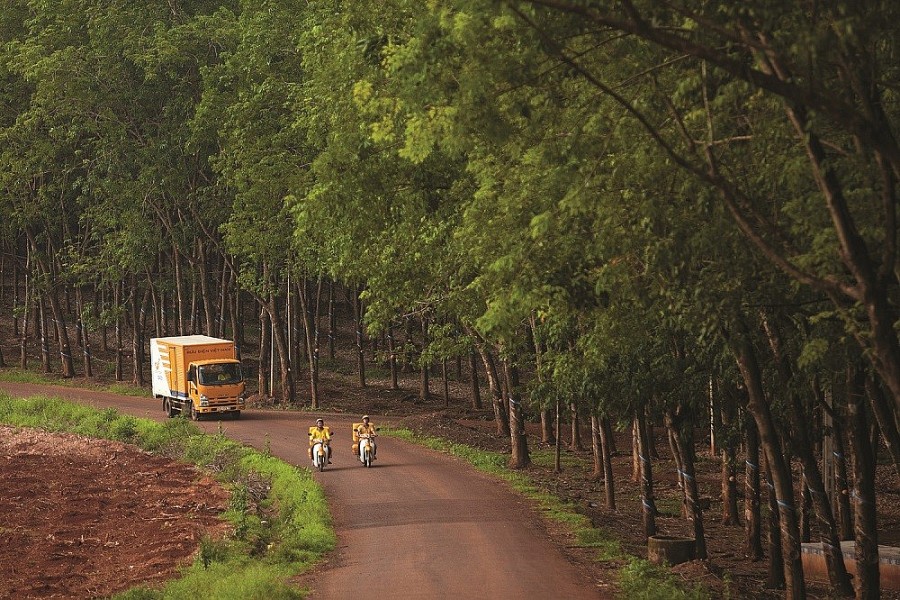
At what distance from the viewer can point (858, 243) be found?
38.4 ft

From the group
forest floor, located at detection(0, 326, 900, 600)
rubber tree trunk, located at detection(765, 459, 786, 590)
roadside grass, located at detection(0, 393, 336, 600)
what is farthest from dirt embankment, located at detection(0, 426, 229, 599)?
rubber tree trunk, located at detection(765, 459, 786, 590)

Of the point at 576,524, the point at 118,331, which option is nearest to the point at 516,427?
the point at 576,524

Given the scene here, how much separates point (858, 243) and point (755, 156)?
362 centimetres

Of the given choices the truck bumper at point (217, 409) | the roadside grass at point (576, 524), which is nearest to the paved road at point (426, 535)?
the roadside grass at point (576, 524)

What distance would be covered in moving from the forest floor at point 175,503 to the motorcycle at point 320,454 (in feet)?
10.1

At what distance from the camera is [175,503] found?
29891mm

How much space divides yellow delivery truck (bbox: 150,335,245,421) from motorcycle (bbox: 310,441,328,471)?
1265cm

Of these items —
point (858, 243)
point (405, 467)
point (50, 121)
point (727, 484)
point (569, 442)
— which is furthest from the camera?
point (50, 121)

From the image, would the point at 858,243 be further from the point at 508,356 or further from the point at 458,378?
the point at 458,378

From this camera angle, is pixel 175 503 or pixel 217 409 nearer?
pixel 175 503

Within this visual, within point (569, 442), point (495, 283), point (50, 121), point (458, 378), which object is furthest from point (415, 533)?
point (458, 378)

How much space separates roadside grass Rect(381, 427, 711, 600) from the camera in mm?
19312

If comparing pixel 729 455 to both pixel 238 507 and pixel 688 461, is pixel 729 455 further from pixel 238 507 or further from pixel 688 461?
pixel 238 507

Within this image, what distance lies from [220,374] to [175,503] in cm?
1630
